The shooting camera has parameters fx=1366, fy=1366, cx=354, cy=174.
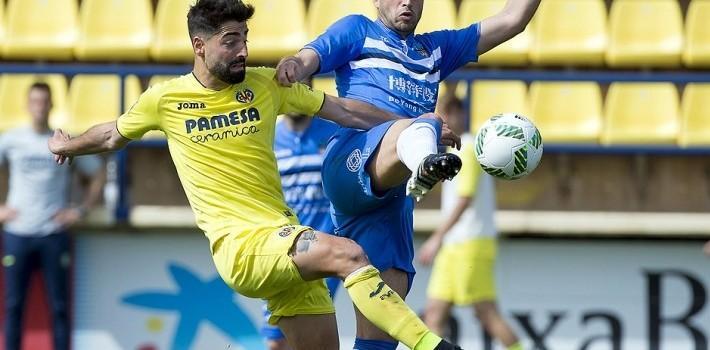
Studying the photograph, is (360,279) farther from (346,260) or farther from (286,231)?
(286,231)

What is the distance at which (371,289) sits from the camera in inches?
220

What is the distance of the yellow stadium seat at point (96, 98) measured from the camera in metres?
11.0

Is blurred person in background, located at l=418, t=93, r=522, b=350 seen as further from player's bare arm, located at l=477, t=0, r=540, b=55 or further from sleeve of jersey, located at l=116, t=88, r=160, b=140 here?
sleeve of jersey, located at l=116, t=88, r=160, b=140

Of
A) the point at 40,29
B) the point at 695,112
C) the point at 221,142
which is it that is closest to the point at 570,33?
the point at 695,112

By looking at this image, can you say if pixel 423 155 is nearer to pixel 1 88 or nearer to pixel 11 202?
pixel 11 202

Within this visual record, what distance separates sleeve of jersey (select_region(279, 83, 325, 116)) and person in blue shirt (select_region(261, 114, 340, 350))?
195cm

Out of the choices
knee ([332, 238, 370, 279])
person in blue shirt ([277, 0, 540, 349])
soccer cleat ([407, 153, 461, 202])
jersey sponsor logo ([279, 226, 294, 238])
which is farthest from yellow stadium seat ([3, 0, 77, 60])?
soccer cleat ([407, 153, 461, 202])

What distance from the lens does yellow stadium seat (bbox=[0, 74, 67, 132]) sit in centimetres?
1101

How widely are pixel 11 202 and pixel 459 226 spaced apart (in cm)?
322

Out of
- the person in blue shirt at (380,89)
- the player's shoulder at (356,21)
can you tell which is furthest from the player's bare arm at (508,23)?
the player's shoulder at (356,21)

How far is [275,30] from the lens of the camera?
37.5 ft

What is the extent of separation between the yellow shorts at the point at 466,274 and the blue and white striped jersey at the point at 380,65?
326 cm

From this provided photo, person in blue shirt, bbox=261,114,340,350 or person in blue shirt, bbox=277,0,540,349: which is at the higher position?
person in blue shirt, bbox=277,0,540,349

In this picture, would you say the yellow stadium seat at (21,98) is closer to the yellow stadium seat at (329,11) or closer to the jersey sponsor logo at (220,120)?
the yellow stadium seat at (329,11)
